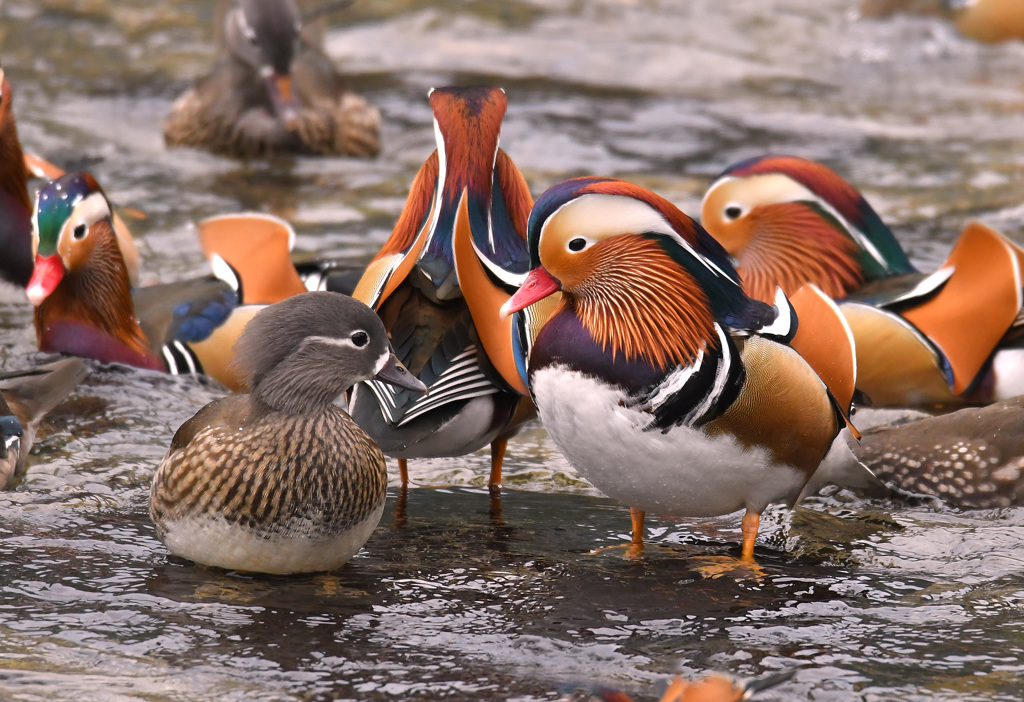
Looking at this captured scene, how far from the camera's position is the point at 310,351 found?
12.8 feet

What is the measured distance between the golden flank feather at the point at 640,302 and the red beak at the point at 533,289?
1.7 inches

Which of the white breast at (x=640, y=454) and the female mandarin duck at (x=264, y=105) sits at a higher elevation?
the female mandarin duck at (x=264, y=105)

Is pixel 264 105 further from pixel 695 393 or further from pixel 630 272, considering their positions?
pixel 695 393

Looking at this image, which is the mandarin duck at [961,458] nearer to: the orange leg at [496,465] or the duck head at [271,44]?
the orange leg at [496,465]

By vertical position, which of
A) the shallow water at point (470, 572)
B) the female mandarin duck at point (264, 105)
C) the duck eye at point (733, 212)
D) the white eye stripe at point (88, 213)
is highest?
the female mandarin duck at point (264, 105)

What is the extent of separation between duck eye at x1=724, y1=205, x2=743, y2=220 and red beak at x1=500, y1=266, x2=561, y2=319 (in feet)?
7.47

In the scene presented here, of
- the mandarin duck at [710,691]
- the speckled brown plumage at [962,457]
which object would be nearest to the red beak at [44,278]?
the speckled brown plumage at [962,457]

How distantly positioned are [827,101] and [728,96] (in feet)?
2.45

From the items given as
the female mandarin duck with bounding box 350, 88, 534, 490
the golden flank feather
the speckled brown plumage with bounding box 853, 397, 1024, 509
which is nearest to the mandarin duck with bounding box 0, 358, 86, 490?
the female mandarin duck with bounding box 350, 88, 534, 490

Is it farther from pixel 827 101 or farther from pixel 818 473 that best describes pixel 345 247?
pixel 827 101

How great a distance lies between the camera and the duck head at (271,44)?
350 inches

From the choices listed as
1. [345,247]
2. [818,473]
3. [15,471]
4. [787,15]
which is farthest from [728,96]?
A: [15,471]

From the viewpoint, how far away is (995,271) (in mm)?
5512

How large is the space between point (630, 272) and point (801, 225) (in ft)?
7.69
